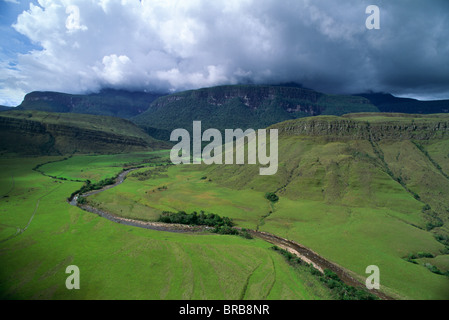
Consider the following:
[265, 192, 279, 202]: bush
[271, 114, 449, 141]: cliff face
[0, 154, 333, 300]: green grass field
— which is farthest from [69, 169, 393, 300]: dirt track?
[271, 114, 449, 141]: cliff face

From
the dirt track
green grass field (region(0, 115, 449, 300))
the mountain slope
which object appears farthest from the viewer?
the mountain slope

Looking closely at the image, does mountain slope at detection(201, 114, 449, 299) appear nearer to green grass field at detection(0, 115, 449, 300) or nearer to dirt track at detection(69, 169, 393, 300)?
green grass field at detection(0, 115, 449, 300)

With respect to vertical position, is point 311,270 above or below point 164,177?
below

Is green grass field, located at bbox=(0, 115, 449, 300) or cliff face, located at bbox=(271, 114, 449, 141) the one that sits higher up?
cliff face, located at bbox=(271, 114, 449, 141)

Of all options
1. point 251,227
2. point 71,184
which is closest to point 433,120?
point 251,227

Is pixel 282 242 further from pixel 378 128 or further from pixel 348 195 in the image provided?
pixel 378 128

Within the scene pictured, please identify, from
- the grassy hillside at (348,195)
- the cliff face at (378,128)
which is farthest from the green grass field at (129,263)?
the cliff face at (378,128)
